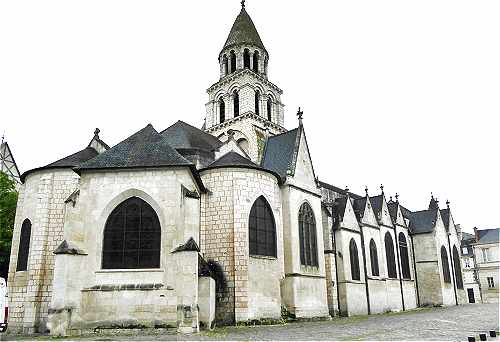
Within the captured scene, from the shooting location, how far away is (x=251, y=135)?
37.7m

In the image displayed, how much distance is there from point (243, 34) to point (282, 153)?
56.6ft

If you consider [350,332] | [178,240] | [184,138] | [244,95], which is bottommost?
[350,332]

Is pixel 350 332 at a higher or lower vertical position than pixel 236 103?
lower

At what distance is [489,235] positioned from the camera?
60188mm

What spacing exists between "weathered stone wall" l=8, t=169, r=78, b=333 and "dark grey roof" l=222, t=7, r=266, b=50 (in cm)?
2353

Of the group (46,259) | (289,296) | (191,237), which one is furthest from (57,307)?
(289,296)

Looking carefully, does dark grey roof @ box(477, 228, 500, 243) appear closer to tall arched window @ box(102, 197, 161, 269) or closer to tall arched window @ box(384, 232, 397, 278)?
tall arched window @ box(384, 232, 397, 278)

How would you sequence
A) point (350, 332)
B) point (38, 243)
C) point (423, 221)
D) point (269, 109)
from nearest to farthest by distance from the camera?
point (350, 332) → point (38, 243) → point (269, 109) → point (423, 221)

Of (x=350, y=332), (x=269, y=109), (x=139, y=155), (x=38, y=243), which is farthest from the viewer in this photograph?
(x=269, y=109)

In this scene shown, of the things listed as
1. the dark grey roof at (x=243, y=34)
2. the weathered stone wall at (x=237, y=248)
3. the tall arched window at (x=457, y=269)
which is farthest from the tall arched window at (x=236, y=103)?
the tall arched window at (x=457, y=269)

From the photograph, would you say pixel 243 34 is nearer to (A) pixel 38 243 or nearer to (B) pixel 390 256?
(B) pixel 390 256

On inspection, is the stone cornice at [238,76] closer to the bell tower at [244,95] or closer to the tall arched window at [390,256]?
the bell tower at [244,95]

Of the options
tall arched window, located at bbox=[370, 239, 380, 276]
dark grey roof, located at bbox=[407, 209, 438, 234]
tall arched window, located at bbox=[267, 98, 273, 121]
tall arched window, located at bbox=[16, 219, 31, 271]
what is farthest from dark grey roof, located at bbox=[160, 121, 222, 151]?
dark grey roof, located at bbox=[407, 209, 438, 234]

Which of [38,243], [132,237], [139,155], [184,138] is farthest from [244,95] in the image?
[38,243]
